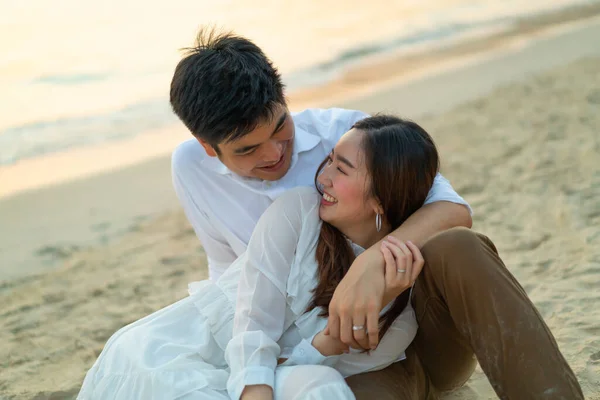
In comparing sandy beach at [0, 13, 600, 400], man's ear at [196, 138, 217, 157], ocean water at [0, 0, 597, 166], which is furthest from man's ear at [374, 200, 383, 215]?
ocean water at [0, 0, 597, 166]

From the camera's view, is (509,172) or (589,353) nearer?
(589,353)

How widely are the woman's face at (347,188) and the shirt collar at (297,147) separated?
412 mm

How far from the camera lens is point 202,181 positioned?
10.3ft

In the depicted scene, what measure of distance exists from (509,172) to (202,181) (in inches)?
113

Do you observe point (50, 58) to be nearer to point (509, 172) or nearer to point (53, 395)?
point (509, 172)

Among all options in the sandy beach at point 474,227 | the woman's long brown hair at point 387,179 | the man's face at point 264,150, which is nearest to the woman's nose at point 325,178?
the woman's long brown hair at point 387,179

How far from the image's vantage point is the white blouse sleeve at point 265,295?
2.26 meters

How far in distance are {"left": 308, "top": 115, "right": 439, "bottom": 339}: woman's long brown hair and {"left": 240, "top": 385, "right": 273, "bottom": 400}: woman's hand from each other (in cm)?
34

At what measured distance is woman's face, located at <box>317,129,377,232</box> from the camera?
247cm

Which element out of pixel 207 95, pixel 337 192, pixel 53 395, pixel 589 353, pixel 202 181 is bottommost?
pixel 53 395

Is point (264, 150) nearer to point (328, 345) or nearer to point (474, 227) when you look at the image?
point (328, 345)

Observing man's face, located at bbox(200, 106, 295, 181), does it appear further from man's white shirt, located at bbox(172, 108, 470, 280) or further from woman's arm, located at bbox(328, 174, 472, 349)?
woman's arm, located at bbox(328, 174, 472, 349)

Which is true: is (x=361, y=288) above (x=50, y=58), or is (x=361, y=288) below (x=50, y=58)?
above

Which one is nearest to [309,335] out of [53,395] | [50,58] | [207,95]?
[207,95]
